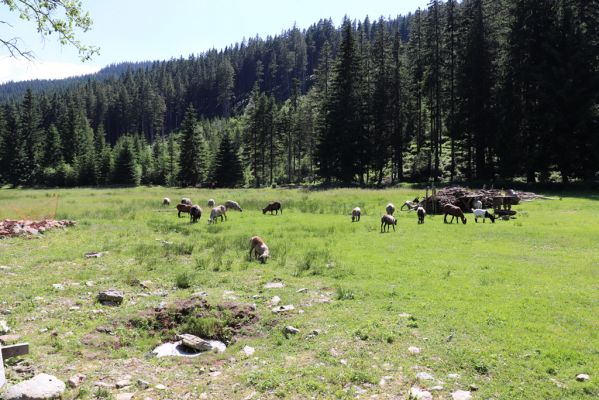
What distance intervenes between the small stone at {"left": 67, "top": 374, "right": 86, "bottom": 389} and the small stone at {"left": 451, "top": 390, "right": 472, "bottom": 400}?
21.7 ft

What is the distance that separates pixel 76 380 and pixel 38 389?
0.69 metres

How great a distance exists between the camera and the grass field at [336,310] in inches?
307

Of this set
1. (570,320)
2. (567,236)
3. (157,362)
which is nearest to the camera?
(157,362)

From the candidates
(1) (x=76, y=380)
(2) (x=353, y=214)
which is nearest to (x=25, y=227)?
(1) (x=76, y=380)

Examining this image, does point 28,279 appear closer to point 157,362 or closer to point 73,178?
point 157,362

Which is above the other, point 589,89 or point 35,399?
point 589,89

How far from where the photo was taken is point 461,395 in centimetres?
714

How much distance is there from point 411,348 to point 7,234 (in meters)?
21.3

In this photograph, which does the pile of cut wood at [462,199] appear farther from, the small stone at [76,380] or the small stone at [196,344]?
the small stone at [76,380]

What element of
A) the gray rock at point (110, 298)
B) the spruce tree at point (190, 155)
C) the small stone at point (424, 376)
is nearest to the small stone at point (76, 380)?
the gray rock at point (110, 298)

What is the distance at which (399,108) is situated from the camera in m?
63.8

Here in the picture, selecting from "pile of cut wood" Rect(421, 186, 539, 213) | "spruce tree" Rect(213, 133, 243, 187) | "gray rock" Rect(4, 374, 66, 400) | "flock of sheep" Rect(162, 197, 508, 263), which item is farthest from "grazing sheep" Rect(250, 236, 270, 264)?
"spruce tree" Rect(213, 133, 243, 187)

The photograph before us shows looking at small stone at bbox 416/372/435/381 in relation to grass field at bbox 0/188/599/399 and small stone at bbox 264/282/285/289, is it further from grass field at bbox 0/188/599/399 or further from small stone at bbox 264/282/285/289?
small stone at bbox 264/282/285/289

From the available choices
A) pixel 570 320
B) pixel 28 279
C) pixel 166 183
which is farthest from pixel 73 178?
pixel 570 320
